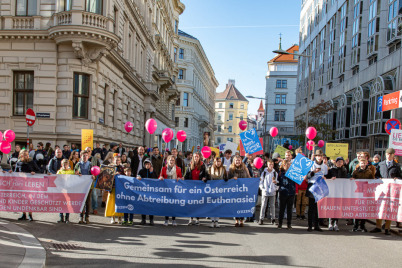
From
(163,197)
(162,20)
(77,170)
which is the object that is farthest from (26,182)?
(162,20)

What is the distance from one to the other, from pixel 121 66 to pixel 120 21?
2.67 meters

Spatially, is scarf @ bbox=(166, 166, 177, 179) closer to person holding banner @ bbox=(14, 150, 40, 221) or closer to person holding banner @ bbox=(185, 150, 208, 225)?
person holding banner @ bbox=(185, 150, 208, 225)

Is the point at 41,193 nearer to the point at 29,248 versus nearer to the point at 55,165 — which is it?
the point at 55,165

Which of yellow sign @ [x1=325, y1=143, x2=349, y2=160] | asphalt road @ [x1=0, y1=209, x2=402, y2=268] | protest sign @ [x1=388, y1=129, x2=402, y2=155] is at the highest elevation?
protest sign @ [x1=388, y1=129, x2=402, y2=155]

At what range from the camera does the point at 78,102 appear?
67.9 feet

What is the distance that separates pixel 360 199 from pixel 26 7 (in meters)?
17.5

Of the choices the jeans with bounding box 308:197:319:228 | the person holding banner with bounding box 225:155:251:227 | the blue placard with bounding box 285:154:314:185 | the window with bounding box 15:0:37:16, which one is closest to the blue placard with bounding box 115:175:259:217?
the person holding banner with bounding box 225:155:251:227

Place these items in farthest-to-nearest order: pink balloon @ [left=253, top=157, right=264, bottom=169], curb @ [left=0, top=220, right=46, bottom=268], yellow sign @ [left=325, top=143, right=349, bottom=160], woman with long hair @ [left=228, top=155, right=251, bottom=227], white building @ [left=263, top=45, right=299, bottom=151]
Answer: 1. white building @ [left=263, top=45, right=299, bottom=151]
2. yellow sign @ [left=325, top=143, right=349, bottom=160]
3. pink balloon @ [left=253, top=157, right=264, bottom=169]
4. woman with long hair @ [left=228, top=155, right=251, bottom=227]
5. curb @ [left=0, top=220, right=46, bottom=268]

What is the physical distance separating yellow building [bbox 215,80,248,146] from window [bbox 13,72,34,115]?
12533 centimetres

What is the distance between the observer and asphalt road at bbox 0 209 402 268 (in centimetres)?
727

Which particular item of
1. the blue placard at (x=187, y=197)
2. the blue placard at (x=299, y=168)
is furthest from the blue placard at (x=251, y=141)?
the blue placard at (x=299, y=168)

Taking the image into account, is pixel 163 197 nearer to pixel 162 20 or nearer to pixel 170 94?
pixel 162 20

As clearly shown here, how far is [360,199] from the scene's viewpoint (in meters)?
10.9

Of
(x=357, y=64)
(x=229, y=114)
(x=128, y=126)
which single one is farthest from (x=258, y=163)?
(x=229, y=114)
